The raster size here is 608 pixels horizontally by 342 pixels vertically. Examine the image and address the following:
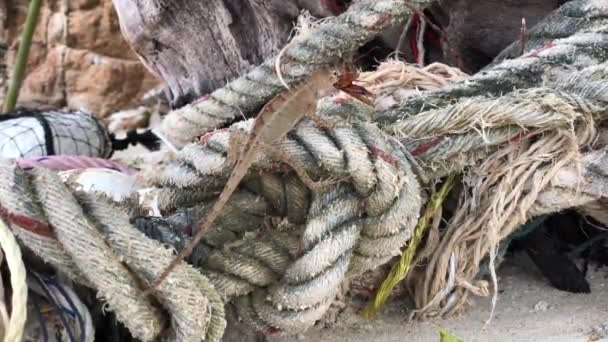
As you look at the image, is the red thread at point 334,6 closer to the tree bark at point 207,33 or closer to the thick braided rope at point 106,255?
the tree bark at point 207,33

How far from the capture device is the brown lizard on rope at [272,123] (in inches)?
25.6

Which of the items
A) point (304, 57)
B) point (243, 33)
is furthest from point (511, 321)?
point (243, 33)

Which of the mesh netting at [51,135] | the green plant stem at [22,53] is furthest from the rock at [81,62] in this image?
the mesh netting at [51,135]

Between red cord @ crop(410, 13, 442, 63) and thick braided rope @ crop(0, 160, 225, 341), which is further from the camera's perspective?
red cord @ crop(410, 13, 442, 63)

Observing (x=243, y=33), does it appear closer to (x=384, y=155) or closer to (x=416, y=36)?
(x=416, y=36)

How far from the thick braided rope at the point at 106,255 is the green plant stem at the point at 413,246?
1.01ft

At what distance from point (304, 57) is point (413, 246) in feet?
1.16

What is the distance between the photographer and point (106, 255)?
58cm

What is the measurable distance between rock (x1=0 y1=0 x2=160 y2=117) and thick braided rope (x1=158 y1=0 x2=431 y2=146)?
181cm

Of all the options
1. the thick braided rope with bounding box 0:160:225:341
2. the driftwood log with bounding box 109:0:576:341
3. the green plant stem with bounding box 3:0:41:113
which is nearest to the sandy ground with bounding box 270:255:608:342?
the thick braided rope with bounding box 0:160:225:341

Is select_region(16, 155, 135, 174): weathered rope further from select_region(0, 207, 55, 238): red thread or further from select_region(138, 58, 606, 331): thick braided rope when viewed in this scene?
select_region(0, 207, 55, 238): red thread

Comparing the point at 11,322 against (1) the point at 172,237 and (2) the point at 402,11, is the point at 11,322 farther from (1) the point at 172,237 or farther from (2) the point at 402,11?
(2) the point at 402,11

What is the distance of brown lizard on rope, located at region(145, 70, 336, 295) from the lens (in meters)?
0.65

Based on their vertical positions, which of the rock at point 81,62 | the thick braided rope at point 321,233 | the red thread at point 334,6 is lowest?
the rock at point 81,62
